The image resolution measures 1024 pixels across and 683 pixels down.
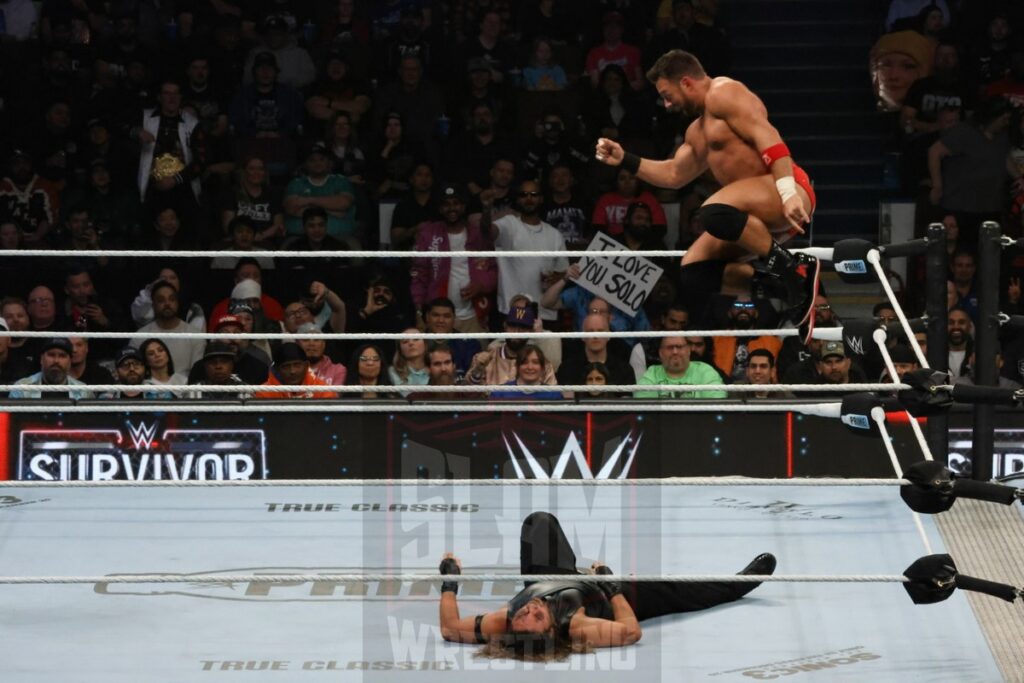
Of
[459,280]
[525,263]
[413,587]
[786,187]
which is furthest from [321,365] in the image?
[786,187]

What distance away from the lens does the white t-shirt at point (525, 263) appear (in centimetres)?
713

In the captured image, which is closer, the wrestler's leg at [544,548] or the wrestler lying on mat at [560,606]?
the wrestler lying on mat at [560,606]

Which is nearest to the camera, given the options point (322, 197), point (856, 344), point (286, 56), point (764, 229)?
point (856, 344)

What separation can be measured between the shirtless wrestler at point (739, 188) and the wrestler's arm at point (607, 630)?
992 millimetres

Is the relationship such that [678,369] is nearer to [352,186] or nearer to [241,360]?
[241,360]

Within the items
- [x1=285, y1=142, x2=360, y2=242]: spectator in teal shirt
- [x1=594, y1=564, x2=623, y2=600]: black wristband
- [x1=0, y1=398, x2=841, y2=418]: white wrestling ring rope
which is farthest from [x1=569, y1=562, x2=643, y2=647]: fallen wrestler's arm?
[x1=285, y1=142, x2=360, y2=242]: spectator in teal shirt

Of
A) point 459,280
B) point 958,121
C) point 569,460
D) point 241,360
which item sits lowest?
point 569,460

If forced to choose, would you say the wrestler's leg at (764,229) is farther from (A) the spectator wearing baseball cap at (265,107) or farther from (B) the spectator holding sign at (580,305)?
(A) the spectator wearing baseball cap at (265,107)

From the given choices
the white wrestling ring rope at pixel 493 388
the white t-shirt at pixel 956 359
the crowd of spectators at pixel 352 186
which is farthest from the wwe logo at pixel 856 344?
the white t-shirt at pixel 956 359

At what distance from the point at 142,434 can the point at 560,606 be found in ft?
6.64

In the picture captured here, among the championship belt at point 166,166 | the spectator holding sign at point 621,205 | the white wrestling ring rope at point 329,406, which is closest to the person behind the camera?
the white wrestling ring rope at point 329,406

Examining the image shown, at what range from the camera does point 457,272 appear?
23.8 feet

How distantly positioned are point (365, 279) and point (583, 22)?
8.03 ft

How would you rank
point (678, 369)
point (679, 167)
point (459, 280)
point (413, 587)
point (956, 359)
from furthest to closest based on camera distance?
point (459, 280)
point (956, 359)
point (678, 369)
point (679, 167)
point (413, 587)
